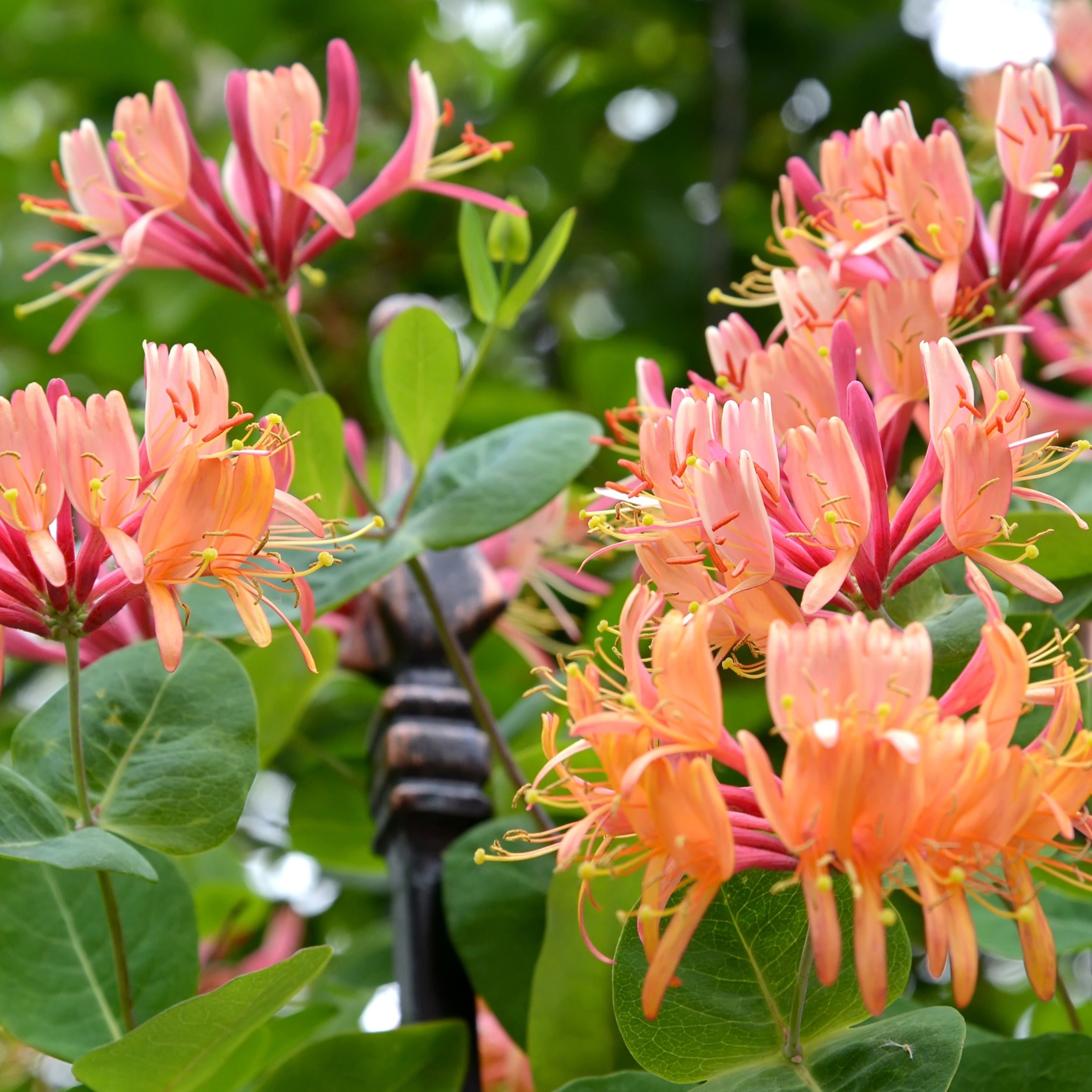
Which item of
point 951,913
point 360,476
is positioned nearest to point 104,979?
point 360,476

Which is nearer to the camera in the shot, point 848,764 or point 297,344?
point 848,764

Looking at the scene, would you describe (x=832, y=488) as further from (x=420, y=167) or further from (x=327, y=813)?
(x=327, y=813)

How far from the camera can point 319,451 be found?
0.75 metres

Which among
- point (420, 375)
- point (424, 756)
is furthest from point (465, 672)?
point (420, 375)

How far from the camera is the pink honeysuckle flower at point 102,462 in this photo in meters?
0.53

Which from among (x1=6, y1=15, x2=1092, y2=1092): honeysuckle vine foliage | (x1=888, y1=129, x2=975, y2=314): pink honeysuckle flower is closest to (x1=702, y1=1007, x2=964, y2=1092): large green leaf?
(x1=6, y1=15, x2=1092, y2=1092): honeysuckle vine foliage

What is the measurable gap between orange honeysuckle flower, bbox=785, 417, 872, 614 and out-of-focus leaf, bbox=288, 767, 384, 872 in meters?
0.52

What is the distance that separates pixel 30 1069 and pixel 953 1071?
3.01 ft

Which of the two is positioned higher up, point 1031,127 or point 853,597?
point 1031,127

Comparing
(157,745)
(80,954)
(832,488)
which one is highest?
(832,488)

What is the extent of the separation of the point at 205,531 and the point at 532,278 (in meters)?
0.37

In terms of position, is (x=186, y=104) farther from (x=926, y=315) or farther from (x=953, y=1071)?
(x=953, y=1071)

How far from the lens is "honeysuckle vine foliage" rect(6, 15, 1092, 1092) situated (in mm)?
433

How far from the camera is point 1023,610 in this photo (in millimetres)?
701
